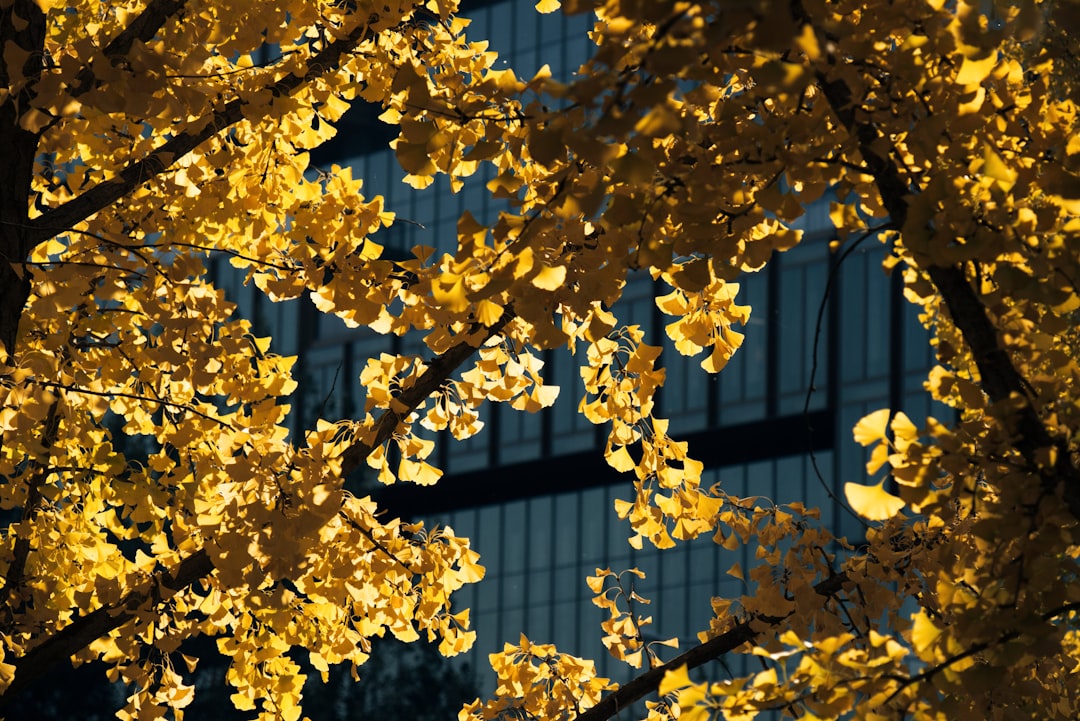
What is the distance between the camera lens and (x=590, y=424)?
37250 millimetres

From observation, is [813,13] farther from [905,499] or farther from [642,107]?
[905,499]

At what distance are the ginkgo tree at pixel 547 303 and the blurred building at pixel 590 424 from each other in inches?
918

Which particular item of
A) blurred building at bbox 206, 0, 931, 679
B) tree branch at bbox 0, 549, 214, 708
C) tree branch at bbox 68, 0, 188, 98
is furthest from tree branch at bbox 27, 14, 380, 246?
blurred building at bbox 206, 0, 931, 679

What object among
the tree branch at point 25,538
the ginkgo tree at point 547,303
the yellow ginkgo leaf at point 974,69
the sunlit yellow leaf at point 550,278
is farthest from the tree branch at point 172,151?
the yellow ginkgo leaf at point 974,69

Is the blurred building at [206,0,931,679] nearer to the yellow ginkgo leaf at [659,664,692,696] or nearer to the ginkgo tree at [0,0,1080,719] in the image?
the ginkgo tree at [0,0,1080,719]

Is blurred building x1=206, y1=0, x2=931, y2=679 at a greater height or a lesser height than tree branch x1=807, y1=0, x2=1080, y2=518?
greater

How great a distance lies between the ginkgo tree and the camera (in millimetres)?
2492

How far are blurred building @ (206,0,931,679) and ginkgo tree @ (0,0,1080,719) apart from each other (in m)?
23.3

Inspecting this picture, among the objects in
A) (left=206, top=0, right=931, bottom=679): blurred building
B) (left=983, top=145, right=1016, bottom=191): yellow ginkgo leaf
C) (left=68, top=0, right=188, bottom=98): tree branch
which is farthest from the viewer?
(left=206, top=0, right=931, bottom=679): blurred building

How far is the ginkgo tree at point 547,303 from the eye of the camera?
2.49 metres

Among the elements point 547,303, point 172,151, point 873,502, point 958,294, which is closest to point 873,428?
point 873,502

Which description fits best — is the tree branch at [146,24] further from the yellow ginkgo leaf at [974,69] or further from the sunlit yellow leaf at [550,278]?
the yellow ginkgo leaf at [974,69]

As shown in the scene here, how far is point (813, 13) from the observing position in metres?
2.33

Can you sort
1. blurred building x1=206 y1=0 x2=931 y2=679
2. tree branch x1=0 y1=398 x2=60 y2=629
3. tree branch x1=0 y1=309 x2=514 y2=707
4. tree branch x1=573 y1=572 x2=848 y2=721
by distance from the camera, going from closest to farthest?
tree branch x1=573 y1=572 x2=848 y2=721, tree branch x1=0 y1=309 x2=514 y2=707, tree branch x1=0 y1=398 x2=60 y2=629, blurred building x1=206 y1=0 x2=931 y2=679
